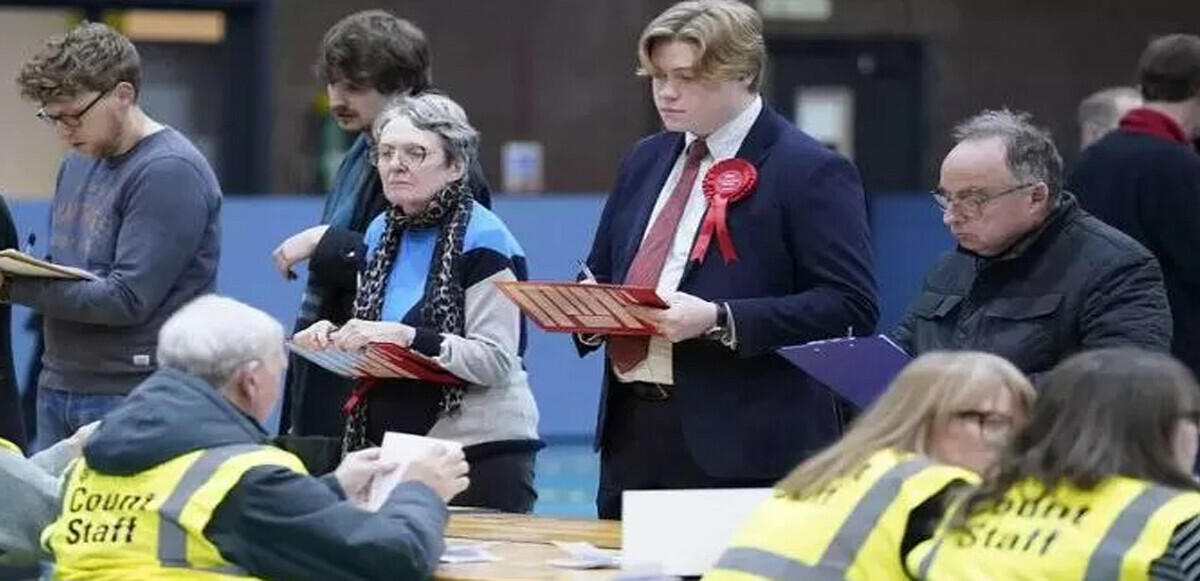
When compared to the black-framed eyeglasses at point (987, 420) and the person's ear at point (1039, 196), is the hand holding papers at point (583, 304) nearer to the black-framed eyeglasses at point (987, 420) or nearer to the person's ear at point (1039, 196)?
the person's ear at point (1039, 196)

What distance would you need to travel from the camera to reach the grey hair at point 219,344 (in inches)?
173

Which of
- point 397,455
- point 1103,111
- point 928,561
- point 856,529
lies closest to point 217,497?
point 397,455

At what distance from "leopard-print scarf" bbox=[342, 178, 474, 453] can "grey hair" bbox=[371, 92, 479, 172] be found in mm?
71

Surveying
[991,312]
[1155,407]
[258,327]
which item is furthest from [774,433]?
[1155,407]

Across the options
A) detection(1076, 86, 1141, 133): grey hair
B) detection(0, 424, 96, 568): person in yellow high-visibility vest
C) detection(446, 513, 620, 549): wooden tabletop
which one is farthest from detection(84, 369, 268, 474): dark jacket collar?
detection(1076, 86, 1141, 133): grey hair

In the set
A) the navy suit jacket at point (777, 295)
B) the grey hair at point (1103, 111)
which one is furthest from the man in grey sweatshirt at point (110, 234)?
the grey hair at point (1103, 111)

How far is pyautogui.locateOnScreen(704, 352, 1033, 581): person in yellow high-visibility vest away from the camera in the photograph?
3.89m

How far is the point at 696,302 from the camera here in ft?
16.7

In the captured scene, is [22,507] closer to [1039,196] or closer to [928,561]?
[928,561]

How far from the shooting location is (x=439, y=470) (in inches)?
179

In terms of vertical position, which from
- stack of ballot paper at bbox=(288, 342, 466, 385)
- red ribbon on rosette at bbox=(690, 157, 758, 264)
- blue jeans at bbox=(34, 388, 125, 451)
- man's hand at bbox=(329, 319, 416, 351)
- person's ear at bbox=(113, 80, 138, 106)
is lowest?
blue jeans at bbox=(34, 388, 125, 451)

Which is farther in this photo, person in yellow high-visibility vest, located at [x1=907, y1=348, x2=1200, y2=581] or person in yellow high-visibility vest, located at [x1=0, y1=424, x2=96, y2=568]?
person in yellow high-visibility vest, located at [x1=0, y1=424, x2=96, y2=568]

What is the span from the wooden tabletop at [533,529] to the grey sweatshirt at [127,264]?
3.91 feet

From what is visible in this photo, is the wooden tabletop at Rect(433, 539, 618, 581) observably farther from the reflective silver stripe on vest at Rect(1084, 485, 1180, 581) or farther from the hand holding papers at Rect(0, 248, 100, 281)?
the hand holding papers at Rect(0, 248, 100, 281)
